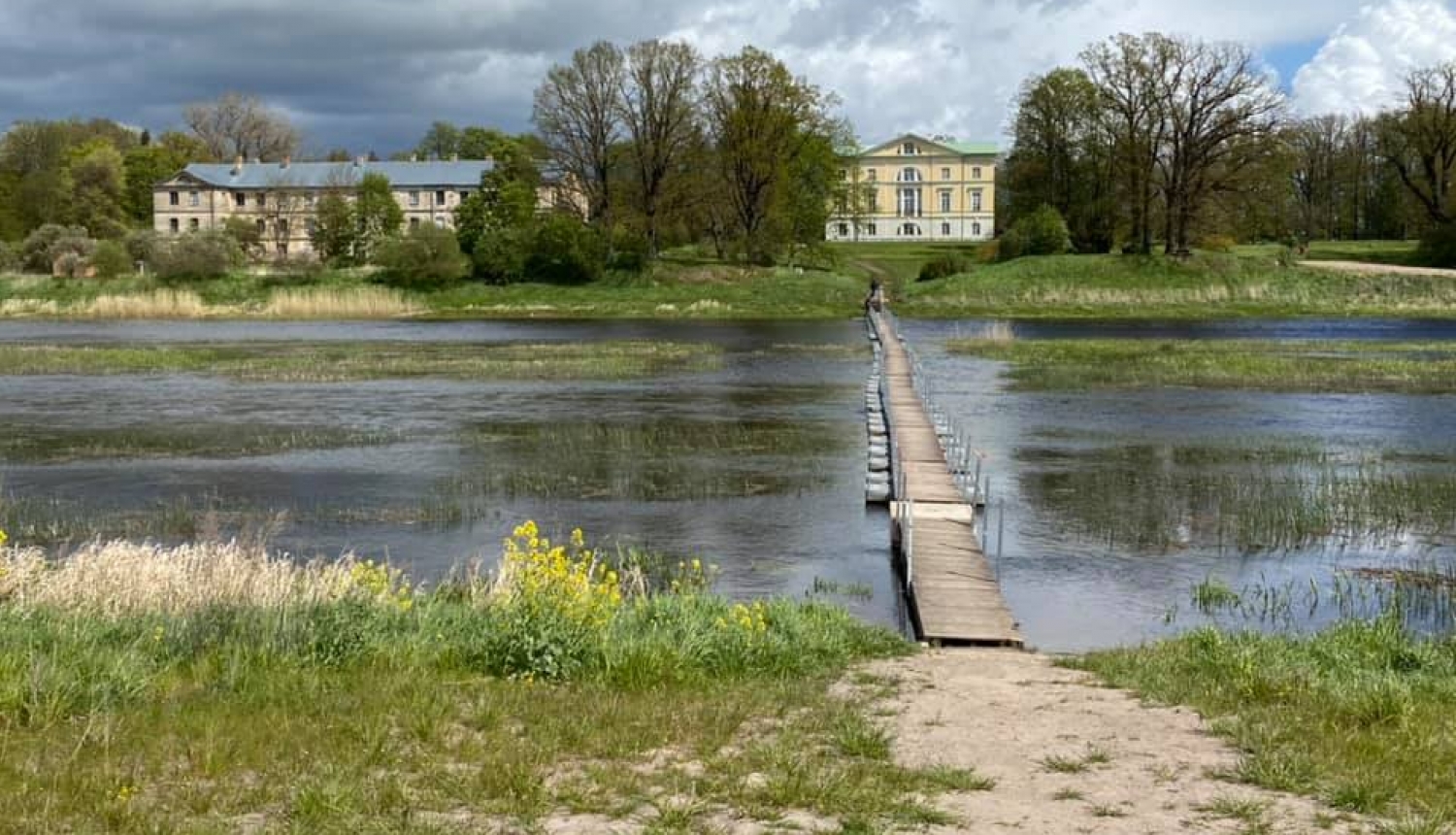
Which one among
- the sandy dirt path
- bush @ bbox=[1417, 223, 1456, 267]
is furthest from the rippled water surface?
bush @ bbox=[1417, 223, 1456, 267]

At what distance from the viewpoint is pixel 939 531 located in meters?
17.2

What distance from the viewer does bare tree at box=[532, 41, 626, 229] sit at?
8550cm

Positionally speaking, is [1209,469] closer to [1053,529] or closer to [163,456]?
[1053,529]

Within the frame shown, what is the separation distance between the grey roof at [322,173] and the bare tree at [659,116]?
45.3 metres

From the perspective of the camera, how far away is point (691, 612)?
37.2 ft

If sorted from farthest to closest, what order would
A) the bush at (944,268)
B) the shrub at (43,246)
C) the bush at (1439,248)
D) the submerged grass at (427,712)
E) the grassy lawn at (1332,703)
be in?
the shrub at (43,246)
the bush at (1439,248)
the bush at (944,268)
the grassy lawn at (1332,703)
the submerged grass at (427,712)

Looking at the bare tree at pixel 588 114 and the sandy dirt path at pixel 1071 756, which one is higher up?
the bare tree at pixel 588 114

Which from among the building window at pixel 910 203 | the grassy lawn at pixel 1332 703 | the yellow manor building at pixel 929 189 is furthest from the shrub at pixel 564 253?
the grassy lawn at pixel 1332 703

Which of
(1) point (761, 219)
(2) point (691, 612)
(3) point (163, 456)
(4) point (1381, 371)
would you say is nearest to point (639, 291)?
(1) point (761, 219)

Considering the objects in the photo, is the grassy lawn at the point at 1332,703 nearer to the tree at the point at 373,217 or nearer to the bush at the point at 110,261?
the bush at the point at 110,261

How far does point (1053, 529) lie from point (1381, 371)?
83.5 ft

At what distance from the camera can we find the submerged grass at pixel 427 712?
687cm

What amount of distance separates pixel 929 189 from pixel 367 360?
3964 inches

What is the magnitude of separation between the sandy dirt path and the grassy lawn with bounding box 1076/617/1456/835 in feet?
0.73
